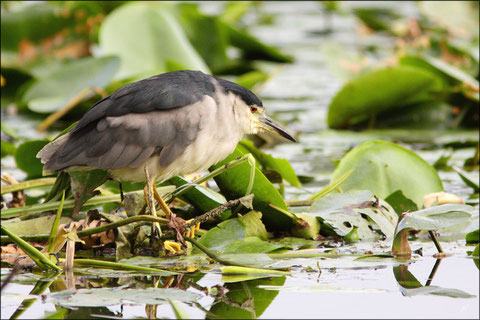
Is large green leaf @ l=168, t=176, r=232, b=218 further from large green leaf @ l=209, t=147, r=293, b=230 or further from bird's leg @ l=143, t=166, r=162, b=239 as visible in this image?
bird's leg @ l=143, t=166, r=162, b=239

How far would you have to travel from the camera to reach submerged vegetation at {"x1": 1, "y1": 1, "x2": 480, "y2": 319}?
3387 millimetres

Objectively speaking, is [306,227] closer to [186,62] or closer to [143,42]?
[186,62]

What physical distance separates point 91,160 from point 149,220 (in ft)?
1.32

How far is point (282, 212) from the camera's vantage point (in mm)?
4008

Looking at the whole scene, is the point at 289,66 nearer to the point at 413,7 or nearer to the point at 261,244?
the point at 413,7

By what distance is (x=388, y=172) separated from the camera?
14.9 ft

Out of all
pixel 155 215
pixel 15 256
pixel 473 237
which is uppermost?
pixel 155 215

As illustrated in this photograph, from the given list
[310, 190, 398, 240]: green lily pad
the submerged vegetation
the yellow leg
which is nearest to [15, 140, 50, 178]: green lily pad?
the submerged vegetation

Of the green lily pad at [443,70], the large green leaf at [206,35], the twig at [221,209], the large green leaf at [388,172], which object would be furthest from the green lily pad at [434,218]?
the large green leaf at [206,35]

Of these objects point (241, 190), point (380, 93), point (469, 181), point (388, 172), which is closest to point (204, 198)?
point (241, 190)

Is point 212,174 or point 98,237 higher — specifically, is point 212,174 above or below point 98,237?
above

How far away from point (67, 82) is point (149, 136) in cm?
339

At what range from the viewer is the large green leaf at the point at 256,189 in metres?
3.96

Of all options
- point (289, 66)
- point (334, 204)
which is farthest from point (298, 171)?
point (289, 66)
